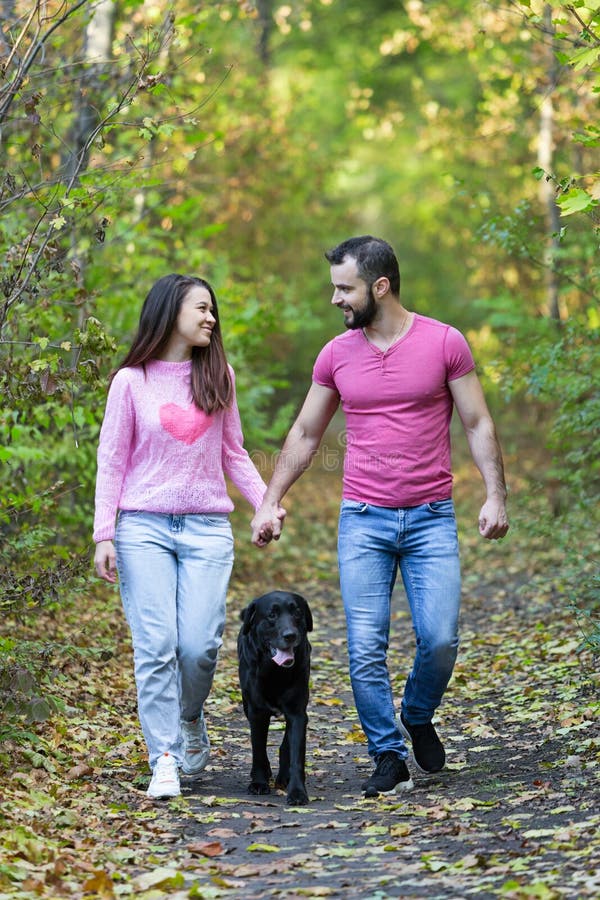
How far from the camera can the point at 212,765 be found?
6.55 meters

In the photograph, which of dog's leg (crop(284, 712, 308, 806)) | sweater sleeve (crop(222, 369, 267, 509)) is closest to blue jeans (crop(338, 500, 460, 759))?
dog's leg (crop(284, 712, 308, 806))

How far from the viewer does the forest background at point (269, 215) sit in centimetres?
650

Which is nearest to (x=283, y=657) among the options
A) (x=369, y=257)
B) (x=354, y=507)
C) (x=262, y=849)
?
(x=354, y=507)

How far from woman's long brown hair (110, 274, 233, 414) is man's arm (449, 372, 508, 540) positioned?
1.17 meters

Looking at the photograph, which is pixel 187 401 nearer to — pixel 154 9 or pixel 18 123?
pixel 18 123

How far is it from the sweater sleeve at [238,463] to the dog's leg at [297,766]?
Answer: 1.17 metres

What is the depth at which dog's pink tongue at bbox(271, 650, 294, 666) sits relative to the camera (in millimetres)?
5559

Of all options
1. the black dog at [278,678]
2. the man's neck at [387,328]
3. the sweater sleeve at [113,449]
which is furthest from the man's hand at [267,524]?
the man's neck at [387,328]

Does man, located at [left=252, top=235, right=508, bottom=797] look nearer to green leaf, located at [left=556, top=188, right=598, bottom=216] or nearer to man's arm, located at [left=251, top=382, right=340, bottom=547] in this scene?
man's arm, located at [left=251, top=382, right=340, bottom=547]

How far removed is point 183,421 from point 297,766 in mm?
1770

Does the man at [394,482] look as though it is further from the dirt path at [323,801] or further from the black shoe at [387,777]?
the dirt path at [323,801]

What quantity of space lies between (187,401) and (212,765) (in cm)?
212

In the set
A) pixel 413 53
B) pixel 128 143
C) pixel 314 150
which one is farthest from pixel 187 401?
pixel 413 53

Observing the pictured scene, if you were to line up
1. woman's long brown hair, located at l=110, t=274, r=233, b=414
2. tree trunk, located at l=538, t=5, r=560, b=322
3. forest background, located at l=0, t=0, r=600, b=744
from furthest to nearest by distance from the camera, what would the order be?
1. tree trunk, located at l=538, t=5, r=560, b=322
2. forest background, located at l=0, t=0, r=600, b=744
3. woman's long brown hair, located at l=110, t=274, r=233, b=414
